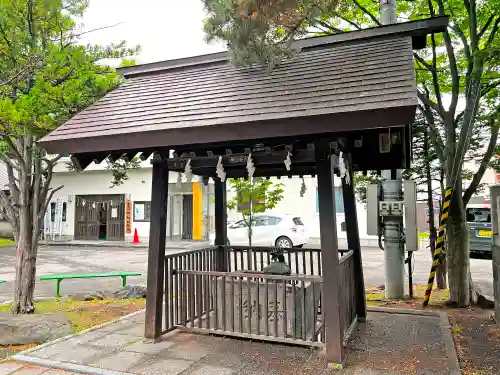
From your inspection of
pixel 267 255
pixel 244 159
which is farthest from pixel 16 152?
pixel 267 255

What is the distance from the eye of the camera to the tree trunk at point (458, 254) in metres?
6.98

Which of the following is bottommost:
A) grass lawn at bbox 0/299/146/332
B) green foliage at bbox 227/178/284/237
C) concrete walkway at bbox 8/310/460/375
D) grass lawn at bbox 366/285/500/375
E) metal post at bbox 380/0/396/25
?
grass lawn at bbox 366/285/500/375

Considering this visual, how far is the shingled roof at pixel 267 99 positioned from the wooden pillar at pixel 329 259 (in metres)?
0.67

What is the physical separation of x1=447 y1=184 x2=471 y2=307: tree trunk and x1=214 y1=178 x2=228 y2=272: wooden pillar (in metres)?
4.17

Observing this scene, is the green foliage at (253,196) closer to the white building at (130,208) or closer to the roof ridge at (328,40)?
the roof ridge at (328,40)

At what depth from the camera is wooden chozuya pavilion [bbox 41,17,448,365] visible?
4023 millimetres

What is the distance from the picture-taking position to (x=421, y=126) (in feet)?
28.9

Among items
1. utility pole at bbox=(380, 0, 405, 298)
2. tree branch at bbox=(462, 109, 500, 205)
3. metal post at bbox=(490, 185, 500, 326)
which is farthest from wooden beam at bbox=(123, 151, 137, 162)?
tree branch at bbox=(462, 109, 500, 205)

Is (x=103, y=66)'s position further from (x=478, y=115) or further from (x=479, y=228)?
(x=479, y=228)

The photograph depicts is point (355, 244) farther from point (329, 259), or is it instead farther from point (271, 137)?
point (271, 137)

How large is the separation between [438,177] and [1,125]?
30.0ft

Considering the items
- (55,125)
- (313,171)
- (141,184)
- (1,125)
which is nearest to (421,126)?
(313,171)

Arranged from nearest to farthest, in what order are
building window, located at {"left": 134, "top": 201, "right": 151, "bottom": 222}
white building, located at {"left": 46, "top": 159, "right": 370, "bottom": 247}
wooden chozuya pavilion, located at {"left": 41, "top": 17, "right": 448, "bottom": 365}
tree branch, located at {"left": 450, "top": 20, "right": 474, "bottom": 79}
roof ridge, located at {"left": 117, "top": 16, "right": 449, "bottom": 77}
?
wooden chozuya pavilion, located at {"left": 41, "top": 17, "right": 448, "bottom": 365}, roof ridge, located at {"left": 117, "top": 16, "right": 449, "bottom": 77}, tree branch, located at {"left": 450, "top": 20, "right": 474, "bottom": 79}, white building, located at {"left": 46, "top": 159, "right": 370, "bottom": 247}, building window, located at {"left": 134, "top": 201, "right": 151, "bottom": 222}

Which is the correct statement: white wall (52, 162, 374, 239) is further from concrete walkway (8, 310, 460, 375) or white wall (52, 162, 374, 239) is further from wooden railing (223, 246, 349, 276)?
concrete walkway (8, 310, 460, 375)
